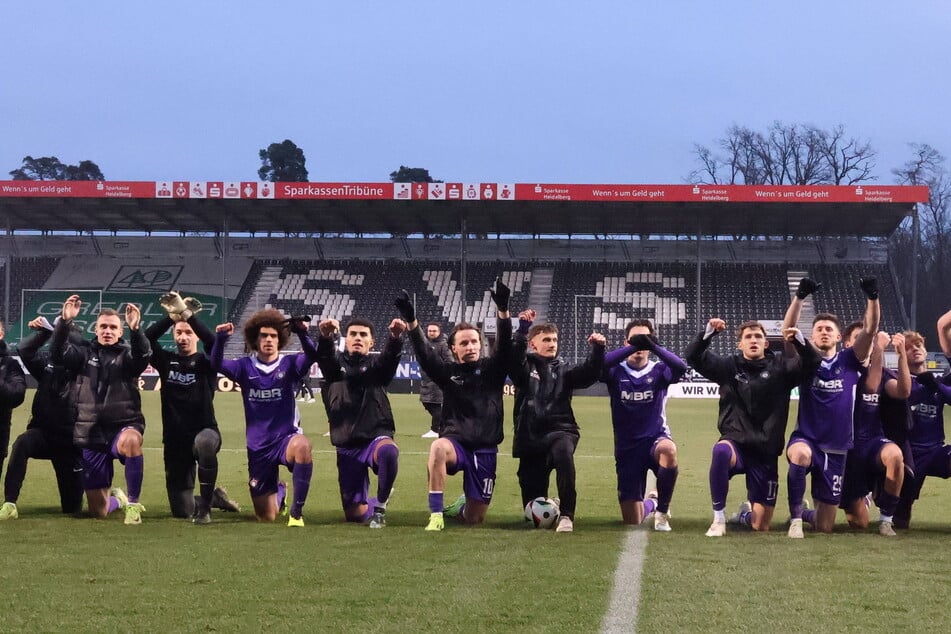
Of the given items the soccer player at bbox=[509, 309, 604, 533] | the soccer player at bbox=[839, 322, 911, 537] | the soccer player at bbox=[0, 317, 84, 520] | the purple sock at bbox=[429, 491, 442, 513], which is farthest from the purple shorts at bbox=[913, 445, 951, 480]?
the soccer player at bbox=[0, 317, 84, 520]

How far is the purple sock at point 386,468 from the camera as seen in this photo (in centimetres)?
872

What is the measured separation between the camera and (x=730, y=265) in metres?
48.3

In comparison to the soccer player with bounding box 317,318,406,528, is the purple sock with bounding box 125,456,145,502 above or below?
below

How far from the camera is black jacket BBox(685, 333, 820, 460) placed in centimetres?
867

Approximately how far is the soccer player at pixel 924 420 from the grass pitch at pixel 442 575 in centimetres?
47

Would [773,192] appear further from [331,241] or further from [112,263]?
[112,263]

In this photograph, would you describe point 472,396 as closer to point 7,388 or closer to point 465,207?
point 7,388

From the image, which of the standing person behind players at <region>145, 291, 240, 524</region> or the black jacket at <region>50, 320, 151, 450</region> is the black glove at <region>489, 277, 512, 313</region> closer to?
the standing person behind players at <region>145, 291, 240, 524</region>

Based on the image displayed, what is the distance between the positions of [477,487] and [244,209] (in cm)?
3769

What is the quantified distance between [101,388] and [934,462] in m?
6.78

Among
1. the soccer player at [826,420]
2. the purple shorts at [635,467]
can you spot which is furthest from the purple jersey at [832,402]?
the purple shorts at [635,467]

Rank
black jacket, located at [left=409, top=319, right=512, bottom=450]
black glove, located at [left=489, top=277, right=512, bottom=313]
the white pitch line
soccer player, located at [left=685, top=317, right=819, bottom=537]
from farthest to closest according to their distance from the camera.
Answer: black jacket, located at [left=409, top=319, right=512, bottom=450], soccer player, located at [left=685, top=317, right=819, bottom=537], black glove, located at [left=489, top=277, right=512, bottom=313], the white pitch line

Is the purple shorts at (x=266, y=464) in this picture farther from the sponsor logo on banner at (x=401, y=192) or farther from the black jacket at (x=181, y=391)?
the sponsor logo on banner at (x=401, y=192)

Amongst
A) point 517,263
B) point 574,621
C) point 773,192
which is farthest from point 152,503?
point 517,263
